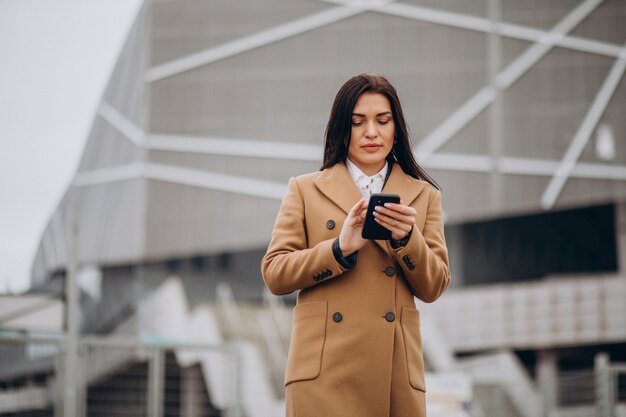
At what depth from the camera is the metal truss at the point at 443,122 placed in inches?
911

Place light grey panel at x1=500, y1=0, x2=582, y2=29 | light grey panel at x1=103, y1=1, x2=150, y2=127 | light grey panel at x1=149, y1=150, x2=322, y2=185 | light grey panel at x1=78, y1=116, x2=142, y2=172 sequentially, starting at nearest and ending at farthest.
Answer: light grey panel at x1=500, y1=0, x2=582, y2=29
light grey panel at x1=149, y1=150, x2=322, y2=185
light grey panel at x1=103, y1=1, x2=150, y2=127
light grey panel at x1=78, y1=116, x2=142, y2=172

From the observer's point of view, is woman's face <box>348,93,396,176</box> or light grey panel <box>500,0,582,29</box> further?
light grey panel <box>500,0,582,29</box>

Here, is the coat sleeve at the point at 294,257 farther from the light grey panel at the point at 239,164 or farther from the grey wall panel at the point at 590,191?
the light grey panel at the point at 239,164

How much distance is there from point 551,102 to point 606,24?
2615 mm

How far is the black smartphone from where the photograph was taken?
213cm

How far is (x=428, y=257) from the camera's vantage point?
229 cm

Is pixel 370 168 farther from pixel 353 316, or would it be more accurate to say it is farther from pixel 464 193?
pixel 464 193

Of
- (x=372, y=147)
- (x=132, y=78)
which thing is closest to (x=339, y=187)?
(x=372, y=147)

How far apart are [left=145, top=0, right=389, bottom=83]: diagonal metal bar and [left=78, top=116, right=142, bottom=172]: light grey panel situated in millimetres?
2081

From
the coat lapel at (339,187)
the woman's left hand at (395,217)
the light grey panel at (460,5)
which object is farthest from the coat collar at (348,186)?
the light grey panel at (460,5)

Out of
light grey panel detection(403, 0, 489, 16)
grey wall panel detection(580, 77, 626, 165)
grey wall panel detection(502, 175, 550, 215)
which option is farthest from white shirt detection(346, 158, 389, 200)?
light grey panel detection(403, 0, 489, 16)

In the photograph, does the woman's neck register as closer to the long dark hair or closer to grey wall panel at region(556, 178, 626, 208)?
the long dark hair

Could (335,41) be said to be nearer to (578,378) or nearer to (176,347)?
(578,378)

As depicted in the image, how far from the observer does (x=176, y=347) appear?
29.7 ft
